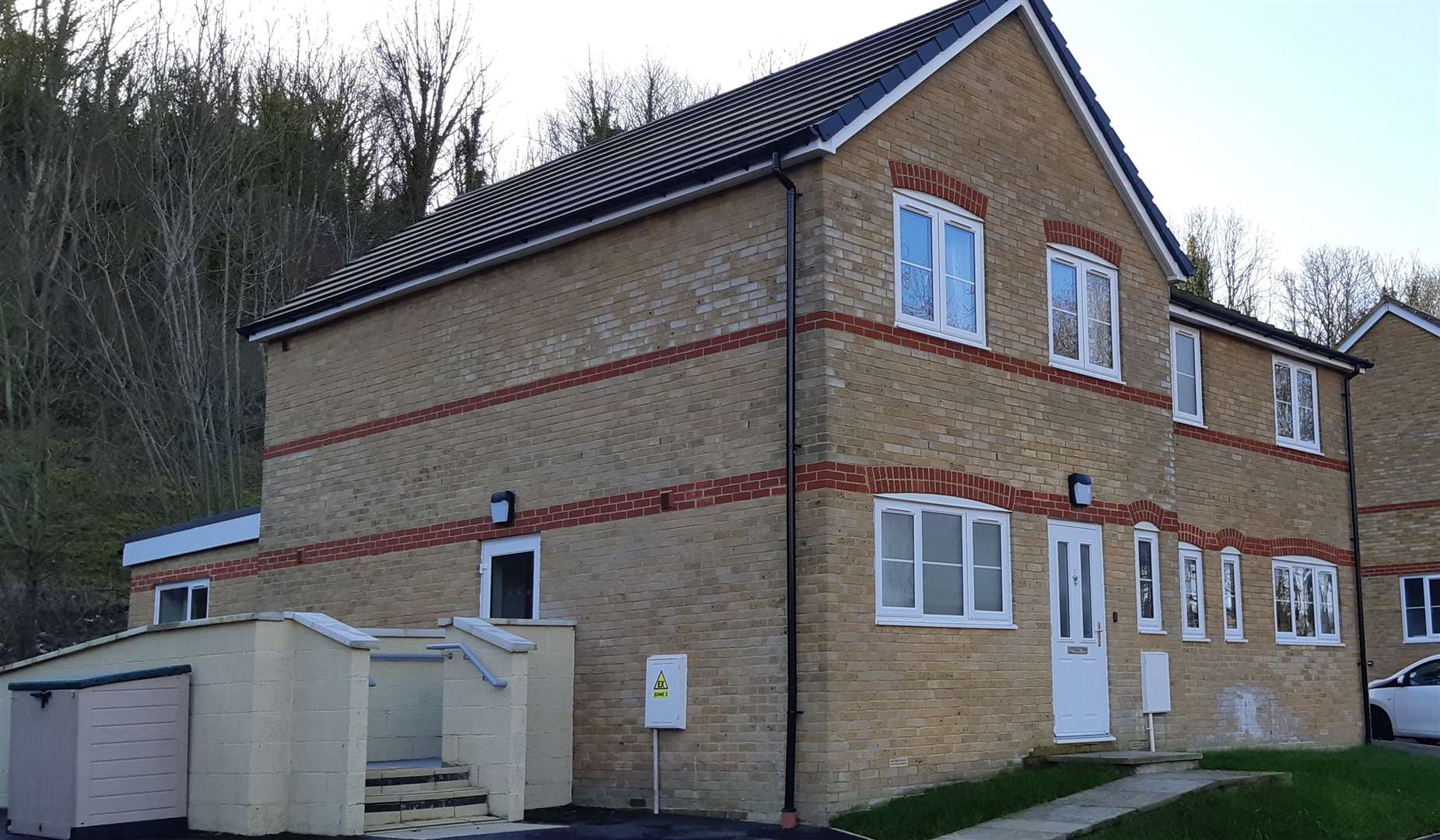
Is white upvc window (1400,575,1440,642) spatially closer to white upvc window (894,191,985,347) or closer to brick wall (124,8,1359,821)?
brick wall (124,8,1359,821)

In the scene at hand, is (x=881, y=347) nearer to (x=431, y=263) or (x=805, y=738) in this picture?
(x=805, y=738)

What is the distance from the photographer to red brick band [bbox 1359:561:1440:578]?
26125mm

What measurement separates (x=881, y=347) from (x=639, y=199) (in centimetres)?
309

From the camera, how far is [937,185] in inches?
555

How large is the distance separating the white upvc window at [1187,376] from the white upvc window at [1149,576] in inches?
120

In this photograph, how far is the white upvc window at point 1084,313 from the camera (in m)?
Result: 15.4

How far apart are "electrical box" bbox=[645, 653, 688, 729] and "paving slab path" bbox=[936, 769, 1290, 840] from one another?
316 cm

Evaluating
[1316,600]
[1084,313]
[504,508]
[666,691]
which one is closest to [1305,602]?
[1316,600]

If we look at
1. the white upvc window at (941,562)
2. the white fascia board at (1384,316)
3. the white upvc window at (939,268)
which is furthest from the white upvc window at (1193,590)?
the white fascia board at (1384,316)

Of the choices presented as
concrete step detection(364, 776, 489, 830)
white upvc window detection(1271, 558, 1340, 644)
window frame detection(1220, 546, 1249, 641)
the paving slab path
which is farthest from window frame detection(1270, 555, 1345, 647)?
concrete step detection(364, 776, 489, 830)

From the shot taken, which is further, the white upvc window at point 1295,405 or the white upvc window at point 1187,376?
the white upvc window at point 1295,405

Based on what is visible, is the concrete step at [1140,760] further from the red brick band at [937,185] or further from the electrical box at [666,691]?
the red brick band at [937,185]

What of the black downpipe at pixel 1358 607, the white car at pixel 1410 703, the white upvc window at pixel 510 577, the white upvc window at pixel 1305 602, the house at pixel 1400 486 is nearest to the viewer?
the white upvc window at pixel 510 577

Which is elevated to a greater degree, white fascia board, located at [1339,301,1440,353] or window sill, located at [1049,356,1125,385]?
white fascia board, located at [1339,301,1440,353]
